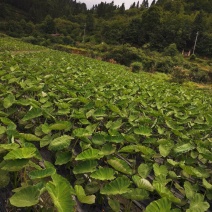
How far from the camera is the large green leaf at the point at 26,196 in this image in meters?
1.47

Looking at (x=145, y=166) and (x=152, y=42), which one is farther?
(x=152, y=42)

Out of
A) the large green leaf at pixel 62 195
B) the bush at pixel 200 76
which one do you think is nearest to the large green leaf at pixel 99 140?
the large green leaf at pixel 62 195

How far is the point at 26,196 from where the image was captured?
59.4 inches

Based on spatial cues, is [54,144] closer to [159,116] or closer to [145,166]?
[145,166]

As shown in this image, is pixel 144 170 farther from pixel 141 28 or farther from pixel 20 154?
pixel 141 28

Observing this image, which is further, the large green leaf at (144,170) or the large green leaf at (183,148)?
the large green leaf at (183,148)

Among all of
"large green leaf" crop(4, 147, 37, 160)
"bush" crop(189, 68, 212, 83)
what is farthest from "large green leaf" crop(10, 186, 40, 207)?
"bush" crop(189, 68, 212, 83)

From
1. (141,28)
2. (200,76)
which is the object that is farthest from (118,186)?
(141,28)

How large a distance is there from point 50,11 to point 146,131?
7200 centimetres

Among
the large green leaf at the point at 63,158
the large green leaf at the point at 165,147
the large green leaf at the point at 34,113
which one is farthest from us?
the large green leaf at the point at 34,113

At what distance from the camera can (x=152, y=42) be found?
37.8m

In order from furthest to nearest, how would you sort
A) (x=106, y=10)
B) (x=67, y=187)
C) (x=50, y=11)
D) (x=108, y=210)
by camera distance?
(x=106, y=10) → (x=50, y=11) → (x=108, y=210) → (x=67, y=187)

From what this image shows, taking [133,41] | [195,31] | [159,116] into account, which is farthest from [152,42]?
[159,116]

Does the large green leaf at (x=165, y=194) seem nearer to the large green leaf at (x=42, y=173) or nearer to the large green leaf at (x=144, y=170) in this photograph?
the large green leaf at (x=144, y=170)
